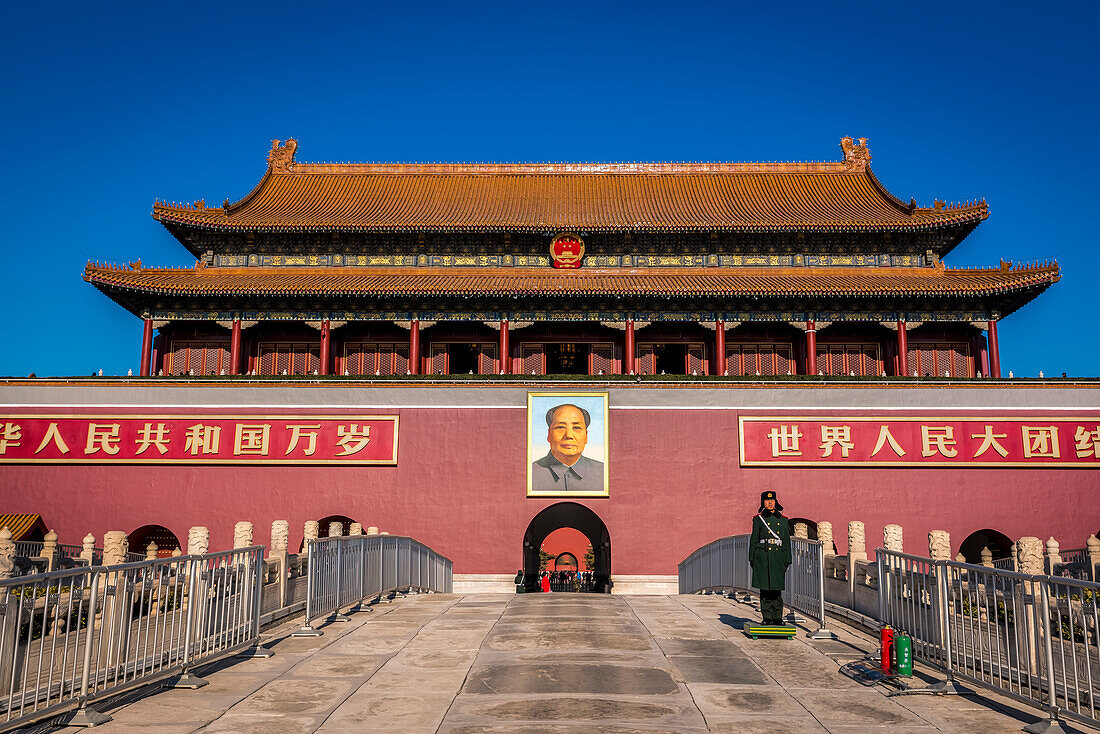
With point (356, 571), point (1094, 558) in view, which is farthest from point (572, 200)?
point (356, 571)

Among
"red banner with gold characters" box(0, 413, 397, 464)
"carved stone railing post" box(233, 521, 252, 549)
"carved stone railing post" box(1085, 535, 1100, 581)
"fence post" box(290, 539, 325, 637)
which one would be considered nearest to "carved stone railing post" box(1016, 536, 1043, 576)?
"carved stone railing post" box(1085, 535, 1100, 581)

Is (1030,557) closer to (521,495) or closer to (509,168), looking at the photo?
(521,495)

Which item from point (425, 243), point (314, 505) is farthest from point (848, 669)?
point (425, 243)

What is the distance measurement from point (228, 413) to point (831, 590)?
1482 centimetres

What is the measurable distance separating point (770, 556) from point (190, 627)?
5.86 metres

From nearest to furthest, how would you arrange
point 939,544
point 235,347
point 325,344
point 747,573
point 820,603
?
1. point 820,603
2. point 939,544
3. point 747,573
4. point 325,344
5. point 235,347

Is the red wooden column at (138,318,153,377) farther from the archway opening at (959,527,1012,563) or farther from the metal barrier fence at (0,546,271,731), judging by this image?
the archway opening at (959,527,1012,563)

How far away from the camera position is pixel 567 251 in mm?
25203

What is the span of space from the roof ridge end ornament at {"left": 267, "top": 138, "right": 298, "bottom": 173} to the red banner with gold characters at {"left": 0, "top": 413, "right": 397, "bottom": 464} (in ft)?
37.5

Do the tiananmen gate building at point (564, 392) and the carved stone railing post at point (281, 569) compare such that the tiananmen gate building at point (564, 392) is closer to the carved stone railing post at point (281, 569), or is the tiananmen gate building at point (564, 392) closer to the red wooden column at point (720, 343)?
the red wooden column at point (720, 343)

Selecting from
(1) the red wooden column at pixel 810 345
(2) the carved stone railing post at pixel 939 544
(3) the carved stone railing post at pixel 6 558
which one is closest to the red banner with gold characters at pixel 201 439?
(3) the carved stone railing post at pixel 6 558

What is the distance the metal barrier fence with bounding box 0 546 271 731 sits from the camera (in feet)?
17.9

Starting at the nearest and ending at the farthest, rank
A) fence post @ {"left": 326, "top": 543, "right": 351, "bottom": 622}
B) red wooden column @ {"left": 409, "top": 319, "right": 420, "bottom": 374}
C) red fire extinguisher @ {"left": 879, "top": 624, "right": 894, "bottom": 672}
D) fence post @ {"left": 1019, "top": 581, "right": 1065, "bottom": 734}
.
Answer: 1. fence post @ {"left": 1019, "top": 581, "right": 1065, "bottom": 734}
2. red fire extinguisher @ {"left": 879, "top": 624, "right": 894, "bottom": 672}
3. fence post @ {"left": 326, "top": 543, "right": 351, "bottom": 622}
4. red wooden column @ {"left": 409, "top": 319, "right": 420, "bottom": 374}

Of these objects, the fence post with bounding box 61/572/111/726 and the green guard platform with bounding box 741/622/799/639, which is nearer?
the fence post with bounding box 61/572/111/726
